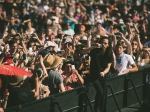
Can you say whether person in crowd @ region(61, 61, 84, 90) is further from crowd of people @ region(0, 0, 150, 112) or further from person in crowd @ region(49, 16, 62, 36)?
person in crowd @ region(49, 16, 62, 36)

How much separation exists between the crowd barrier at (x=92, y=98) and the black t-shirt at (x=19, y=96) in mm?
269

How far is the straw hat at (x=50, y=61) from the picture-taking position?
34.8 ft

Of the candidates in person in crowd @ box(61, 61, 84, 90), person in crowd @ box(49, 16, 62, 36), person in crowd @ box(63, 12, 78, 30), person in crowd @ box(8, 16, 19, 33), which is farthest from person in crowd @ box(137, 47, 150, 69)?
person in crowd @ box(63, 12, 78, 30)

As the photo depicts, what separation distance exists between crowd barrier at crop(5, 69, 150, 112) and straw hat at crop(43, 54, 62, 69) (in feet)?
2.69

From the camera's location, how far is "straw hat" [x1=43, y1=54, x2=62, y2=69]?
1059 cm

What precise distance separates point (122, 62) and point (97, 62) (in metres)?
2.02

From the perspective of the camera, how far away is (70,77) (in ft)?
36.1

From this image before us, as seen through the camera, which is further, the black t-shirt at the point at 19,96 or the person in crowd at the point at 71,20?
the person in crowd at the point at 71,20

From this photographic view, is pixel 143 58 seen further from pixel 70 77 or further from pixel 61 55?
pixel 70 77

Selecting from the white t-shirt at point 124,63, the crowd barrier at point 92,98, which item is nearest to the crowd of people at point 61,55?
the white t-shirt at point 124,63

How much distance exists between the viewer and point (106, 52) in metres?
10.4

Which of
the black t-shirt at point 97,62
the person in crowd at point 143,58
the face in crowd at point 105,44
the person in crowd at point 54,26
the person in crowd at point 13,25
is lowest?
the person in crowd at point 143,58

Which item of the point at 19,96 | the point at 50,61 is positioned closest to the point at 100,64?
the point at 50,61

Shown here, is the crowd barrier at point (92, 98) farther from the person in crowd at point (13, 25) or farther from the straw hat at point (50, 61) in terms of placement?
the person in crowd at point (13, 25)
